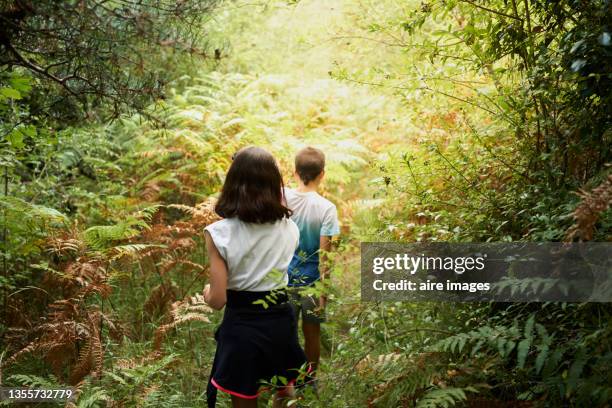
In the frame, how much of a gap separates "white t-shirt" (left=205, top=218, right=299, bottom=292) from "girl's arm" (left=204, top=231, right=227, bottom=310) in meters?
0.03

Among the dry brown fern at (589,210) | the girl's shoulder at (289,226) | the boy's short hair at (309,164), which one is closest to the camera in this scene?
the dry brown fern at (589,210)

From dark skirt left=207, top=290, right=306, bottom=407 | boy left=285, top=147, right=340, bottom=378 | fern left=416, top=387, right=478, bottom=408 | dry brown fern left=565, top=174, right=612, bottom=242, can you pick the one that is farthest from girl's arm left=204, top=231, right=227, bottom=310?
dry brown fern left=565, top=174, right=612, bottom=242

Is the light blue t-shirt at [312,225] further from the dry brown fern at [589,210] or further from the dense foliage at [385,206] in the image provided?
the dry brown fern at [589,210]

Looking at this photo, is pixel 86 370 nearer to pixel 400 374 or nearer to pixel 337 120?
pixel 400 374

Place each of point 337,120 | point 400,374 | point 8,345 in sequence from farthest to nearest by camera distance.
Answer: point 337,120, point 8,345, point 400,374

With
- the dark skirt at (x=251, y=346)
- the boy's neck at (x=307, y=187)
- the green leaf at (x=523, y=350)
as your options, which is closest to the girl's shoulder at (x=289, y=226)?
the dark skirt at (x=251, y=346)

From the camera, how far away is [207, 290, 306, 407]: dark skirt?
2973mm

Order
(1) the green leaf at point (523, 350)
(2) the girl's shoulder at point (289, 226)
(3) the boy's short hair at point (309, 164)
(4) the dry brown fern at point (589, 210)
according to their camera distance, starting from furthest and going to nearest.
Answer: (3) the boy's short hair at point (309, 164)
(2) the girl's shoulder at point (289, 226)
(1) the green leaf at point (523, 350)
(4) the dry brown fern at point (589, 210)

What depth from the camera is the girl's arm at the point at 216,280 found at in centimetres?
288

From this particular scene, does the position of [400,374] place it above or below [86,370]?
above

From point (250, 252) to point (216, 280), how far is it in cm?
24

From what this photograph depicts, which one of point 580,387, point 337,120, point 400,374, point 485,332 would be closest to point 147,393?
point 400,374

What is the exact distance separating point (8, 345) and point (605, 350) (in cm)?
404

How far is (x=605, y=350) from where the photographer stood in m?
2.47
